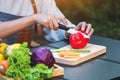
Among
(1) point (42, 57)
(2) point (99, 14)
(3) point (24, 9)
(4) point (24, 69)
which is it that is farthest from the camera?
(2) point (99, 14)

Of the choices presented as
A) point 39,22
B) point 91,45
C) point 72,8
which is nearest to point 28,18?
point 39,22

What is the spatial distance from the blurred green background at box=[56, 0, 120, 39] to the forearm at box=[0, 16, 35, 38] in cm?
313

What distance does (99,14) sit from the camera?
588cm

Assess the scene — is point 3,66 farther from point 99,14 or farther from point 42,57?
point 99,14

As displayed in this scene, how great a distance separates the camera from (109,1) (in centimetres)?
585

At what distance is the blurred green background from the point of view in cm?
580

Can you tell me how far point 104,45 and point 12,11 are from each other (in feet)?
2.54

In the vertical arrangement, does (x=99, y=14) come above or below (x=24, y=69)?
below

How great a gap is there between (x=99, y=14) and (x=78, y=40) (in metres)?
3.38

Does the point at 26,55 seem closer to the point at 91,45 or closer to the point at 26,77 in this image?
the point at 26,77

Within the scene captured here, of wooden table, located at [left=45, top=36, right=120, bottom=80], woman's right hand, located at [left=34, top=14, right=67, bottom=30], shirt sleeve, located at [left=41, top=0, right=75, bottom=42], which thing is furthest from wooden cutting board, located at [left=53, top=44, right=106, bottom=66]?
shirt sleeve, located at [left=41, top=0, right=75, bottom=42]

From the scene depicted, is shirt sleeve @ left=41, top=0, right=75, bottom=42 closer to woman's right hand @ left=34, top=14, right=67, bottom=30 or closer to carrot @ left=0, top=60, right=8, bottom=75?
woman's right hand @ left=34, top=14, right=67, bottom=30

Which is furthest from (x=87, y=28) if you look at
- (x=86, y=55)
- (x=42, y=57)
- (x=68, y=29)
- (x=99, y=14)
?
(x=99, y=14)

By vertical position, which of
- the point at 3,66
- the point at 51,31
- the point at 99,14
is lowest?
the point at 99,14
